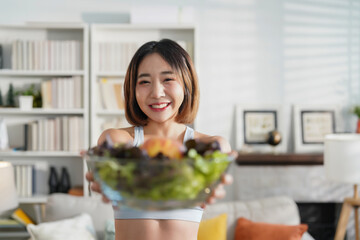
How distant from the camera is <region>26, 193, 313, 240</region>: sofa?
267 cm

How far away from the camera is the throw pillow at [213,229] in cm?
250

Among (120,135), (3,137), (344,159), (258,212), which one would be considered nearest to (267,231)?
(258,212)

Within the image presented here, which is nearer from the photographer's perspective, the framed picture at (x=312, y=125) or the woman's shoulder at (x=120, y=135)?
the woman's shoulder at (x=120, y=135)

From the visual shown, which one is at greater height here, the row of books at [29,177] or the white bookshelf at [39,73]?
the white bookshelf at [39,73]

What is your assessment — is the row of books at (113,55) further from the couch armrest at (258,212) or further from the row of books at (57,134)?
the couch armrest at (258,212)

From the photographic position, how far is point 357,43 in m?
3.84

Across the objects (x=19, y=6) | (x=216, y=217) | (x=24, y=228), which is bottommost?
(x=24, y=228)

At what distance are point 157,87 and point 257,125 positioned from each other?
2.81 metres

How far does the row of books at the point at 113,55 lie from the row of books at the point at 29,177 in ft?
3.53

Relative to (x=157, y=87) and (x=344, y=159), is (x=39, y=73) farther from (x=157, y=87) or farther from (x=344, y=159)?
(x=157, y=87)

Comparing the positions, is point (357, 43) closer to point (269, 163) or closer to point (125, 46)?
point (269, 163)

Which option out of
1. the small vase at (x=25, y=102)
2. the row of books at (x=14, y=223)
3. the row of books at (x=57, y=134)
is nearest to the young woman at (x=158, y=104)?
the row of books at (x=14, y=223)

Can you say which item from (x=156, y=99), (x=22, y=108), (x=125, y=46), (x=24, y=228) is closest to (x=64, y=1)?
(x=125, y=46)

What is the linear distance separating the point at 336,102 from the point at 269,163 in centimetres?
91
